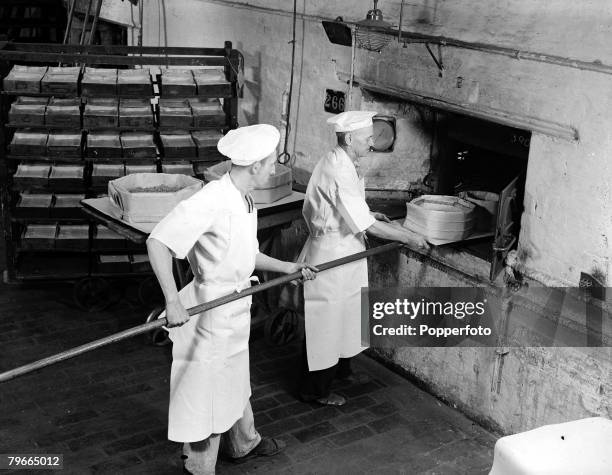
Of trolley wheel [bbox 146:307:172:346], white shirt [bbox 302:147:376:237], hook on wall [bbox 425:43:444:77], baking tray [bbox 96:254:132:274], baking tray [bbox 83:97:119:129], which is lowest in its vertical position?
trolley wheel [bbox 146:307:172:346]

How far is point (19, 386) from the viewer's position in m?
5.76

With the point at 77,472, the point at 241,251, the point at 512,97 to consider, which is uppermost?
the point at 512,97

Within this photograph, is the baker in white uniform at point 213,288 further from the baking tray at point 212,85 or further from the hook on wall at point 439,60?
the baking tray at point 212,85

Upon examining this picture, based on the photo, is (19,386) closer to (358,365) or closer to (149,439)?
(149,439)

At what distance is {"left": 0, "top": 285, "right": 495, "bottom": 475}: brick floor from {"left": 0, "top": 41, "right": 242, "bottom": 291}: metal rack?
66cm

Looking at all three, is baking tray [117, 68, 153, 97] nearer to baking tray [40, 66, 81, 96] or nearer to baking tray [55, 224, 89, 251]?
baking tray [40, 66, 81, 96]

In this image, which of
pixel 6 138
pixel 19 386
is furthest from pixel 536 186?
pixel 6 138

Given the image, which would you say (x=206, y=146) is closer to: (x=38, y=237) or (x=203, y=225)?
(x=38, y=237)

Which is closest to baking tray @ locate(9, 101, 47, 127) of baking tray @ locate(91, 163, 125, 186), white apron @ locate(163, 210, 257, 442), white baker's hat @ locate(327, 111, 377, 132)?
baking tray @ locate(91, 163, 125, 186)

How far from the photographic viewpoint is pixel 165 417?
17.8ft

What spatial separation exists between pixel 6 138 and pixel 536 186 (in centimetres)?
421

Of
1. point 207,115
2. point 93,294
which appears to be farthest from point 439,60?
point 93,294

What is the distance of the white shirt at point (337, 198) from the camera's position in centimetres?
533

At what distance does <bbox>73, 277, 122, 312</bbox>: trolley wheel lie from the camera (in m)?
7.00
